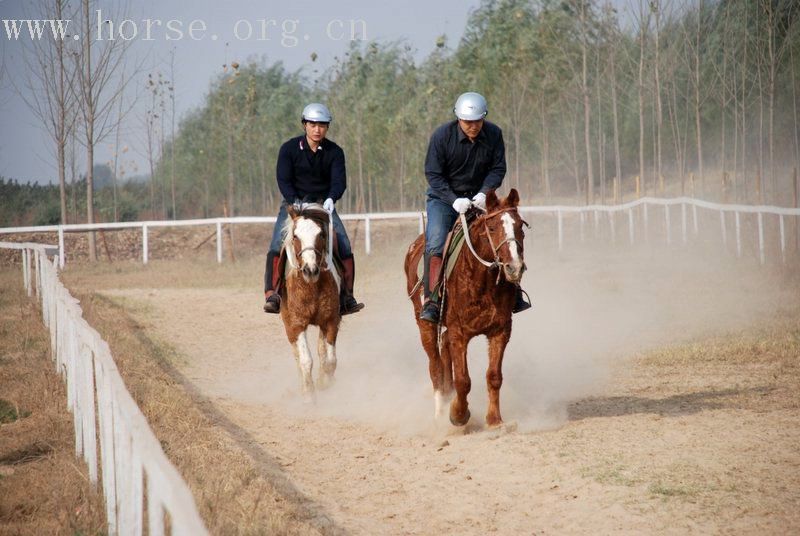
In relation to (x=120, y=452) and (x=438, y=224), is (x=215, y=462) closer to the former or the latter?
(x=120, y=452)

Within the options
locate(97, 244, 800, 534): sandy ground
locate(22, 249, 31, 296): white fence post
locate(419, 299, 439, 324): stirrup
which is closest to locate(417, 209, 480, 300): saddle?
locate(419, 299, 439, 324): stirrup

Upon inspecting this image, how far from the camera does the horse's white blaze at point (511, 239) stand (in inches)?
319

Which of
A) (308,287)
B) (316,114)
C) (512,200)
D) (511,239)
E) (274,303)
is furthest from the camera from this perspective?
(316,114)

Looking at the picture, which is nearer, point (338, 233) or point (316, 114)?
point (316, 114)

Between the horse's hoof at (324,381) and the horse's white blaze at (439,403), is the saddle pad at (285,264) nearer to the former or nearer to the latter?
the horse's hoof at (324,381)

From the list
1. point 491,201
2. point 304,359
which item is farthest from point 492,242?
point 304,359

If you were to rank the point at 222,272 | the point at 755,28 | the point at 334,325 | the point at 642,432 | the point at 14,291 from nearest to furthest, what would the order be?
the point at 642,432 → the point at 334,325 → the point at 14,291 → the point at 222,272 → the point at 755,28

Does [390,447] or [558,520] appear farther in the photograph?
[390,447]

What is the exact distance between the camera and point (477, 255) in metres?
8.61

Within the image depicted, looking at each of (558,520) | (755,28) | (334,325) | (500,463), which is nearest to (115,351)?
(334,325)

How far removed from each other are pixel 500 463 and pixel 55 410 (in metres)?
4.53

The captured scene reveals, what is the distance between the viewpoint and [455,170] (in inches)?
381

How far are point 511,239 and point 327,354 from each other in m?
4.04

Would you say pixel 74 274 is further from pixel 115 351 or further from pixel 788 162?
pixel 788 162
